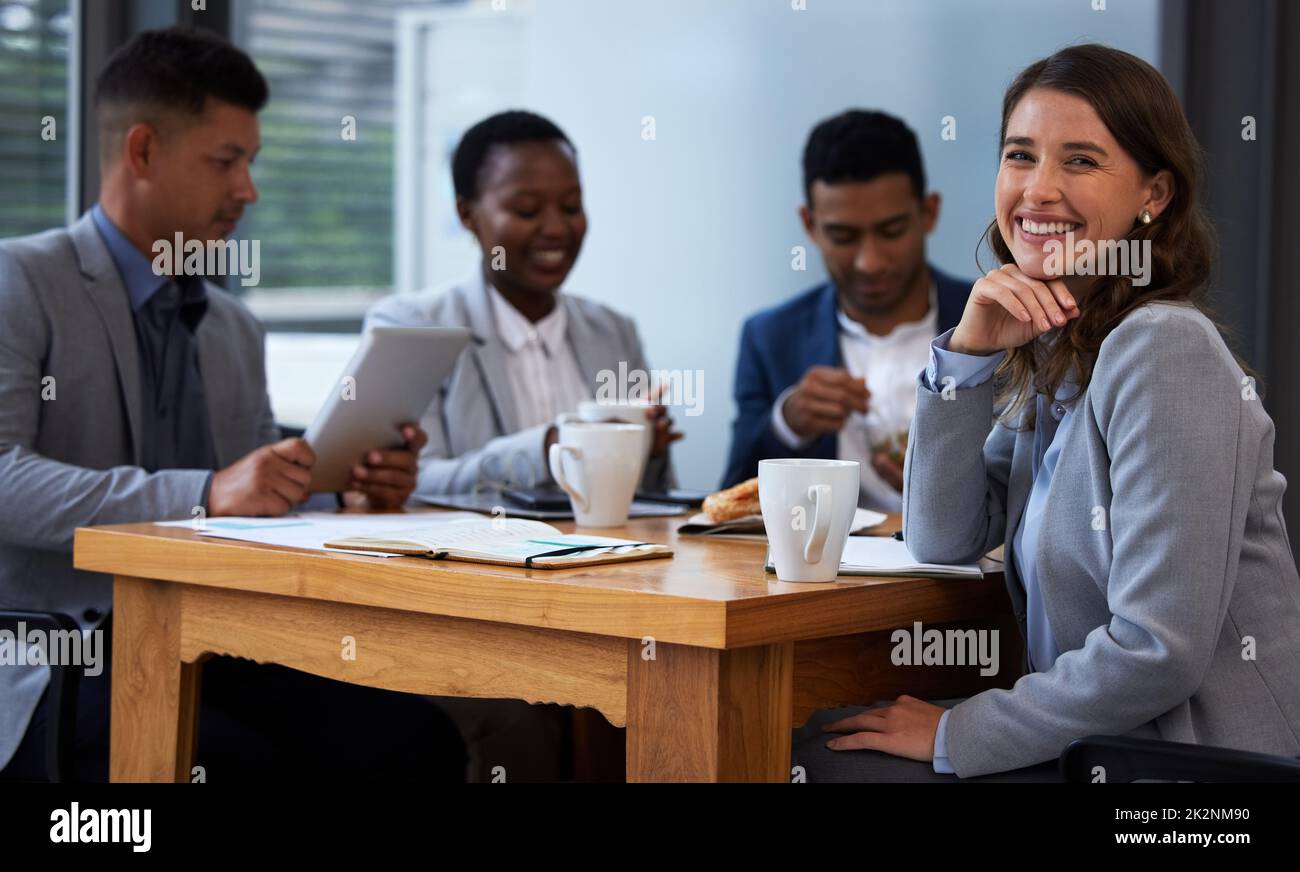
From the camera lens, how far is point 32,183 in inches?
124

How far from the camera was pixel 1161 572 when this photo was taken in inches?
52.6

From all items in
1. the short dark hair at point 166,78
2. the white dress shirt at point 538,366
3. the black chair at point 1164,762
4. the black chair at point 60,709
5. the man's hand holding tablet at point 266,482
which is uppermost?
the short dark hair at point 166,78

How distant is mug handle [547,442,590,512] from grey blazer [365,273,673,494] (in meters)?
0.55

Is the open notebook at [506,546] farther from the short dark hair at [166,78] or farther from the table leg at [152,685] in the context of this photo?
the short dark hair at [166,78]

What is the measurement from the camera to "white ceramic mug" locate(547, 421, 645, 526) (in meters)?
1.87

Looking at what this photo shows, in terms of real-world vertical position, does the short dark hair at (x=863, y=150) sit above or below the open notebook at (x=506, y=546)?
above

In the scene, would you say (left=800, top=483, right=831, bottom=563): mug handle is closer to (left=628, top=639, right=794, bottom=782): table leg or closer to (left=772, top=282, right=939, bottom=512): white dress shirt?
(left=628, top=639, right=794, bottom=782): table leg

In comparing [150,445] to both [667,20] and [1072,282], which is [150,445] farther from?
[667,20]

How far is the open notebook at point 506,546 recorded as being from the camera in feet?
4.84

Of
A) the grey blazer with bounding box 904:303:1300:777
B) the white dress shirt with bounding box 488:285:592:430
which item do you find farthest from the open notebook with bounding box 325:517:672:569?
the white dress shirt with bounding box 488:285:592:430

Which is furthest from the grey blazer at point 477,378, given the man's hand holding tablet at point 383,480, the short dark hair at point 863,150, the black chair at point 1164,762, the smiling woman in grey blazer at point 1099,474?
the black chair at point 1164,762

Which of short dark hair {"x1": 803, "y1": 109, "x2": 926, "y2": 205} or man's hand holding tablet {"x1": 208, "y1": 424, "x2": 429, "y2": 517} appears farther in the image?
short dark hair {"x1": 803, "y1": 109, "x2": 926, "y2": 205}

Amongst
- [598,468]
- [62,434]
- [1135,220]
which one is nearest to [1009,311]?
[1135,220]

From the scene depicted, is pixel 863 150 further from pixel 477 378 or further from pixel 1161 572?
pixel 1161 572
